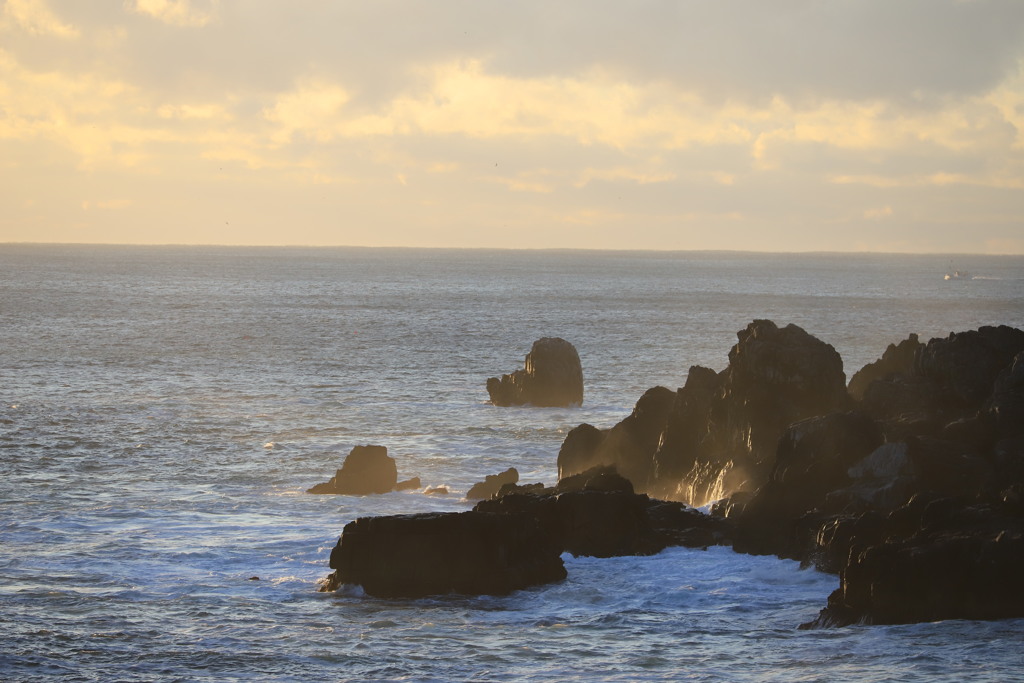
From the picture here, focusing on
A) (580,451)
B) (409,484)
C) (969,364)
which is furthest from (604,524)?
(969,364)

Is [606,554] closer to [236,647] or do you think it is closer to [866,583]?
[866,583]

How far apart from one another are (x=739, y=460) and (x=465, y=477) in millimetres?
13233

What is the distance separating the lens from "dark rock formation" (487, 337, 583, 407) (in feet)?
250

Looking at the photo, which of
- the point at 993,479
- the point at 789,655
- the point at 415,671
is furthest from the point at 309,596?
the point at 993,479

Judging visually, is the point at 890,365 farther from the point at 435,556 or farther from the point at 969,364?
the point at 435,556

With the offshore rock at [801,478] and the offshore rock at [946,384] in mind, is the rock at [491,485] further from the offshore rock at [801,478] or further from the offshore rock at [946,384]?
the offshore rock at [946,384]

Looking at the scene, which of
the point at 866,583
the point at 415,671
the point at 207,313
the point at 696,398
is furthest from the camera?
the point at 207,313

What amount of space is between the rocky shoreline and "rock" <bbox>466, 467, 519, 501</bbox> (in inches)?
94.3

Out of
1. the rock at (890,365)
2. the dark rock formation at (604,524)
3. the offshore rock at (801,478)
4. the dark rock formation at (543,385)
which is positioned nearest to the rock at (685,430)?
the offshore rock at (801,478)

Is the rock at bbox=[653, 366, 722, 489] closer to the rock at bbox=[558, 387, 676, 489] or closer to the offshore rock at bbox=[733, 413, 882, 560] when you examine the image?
the rock at bbox=[558, 387, 676, 489]

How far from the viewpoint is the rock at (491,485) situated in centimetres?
4831

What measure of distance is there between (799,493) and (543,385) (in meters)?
38.2

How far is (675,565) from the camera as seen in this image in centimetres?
3688

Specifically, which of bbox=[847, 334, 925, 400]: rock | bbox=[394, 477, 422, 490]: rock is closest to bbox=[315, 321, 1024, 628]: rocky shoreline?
bbox=[847, 334, 925, 400]: rock
